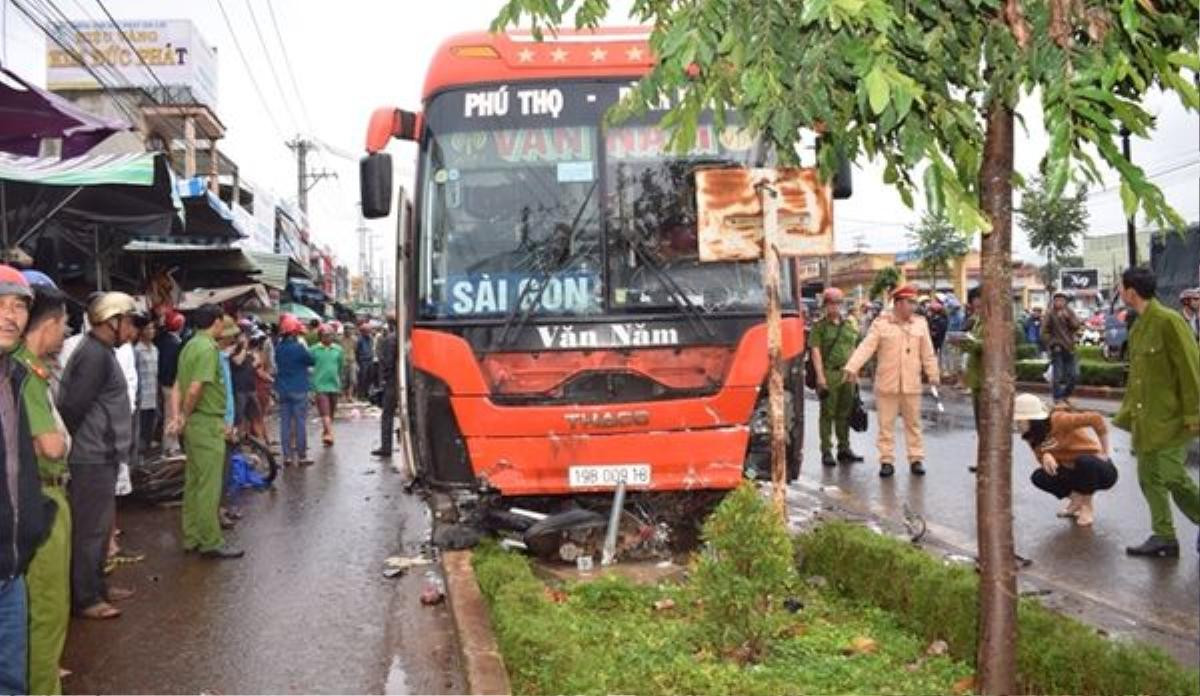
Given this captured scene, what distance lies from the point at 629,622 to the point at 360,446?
11169 millimetres

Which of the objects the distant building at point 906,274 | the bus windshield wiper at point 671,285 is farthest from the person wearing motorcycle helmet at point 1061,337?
the distant building at point 906,274

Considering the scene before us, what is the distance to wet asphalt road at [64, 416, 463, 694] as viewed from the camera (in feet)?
16.9

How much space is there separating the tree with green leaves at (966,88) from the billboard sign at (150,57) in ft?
110

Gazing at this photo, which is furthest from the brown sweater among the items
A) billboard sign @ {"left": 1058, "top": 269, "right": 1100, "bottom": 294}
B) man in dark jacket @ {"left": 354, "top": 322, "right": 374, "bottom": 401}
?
billboard sign @ {"left": 1058, "top": 269, "right": 1100, "bottom": 294}

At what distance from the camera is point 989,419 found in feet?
12.0

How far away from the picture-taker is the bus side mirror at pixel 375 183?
7332 mm

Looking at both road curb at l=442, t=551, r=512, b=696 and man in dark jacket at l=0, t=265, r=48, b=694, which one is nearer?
man in dark jacket at l=0, t=265, r=48, b=694

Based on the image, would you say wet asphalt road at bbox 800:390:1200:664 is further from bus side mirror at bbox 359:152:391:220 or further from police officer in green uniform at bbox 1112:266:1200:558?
bus side mirror at bbox 359:152:391:220

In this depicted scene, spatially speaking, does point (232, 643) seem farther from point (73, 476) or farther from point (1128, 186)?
point (1128, 186)

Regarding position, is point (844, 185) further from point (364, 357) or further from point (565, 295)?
point (364, 357)

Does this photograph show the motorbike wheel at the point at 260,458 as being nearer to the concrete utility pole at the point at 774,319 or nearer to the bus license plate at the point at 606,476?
the bus license plate at the point at 606,476

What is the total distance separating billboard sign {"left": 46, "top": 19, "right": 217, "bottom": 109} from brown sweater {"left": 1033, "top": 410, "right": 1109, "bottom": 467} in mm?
31238

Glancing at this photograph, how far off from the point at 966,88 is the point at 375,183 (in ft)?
15.9

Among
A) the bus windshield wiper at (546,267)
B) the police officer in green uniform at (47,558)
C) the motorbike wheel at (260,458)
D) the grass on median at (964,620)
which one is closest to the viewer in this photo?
the grass on median at (964,620)
